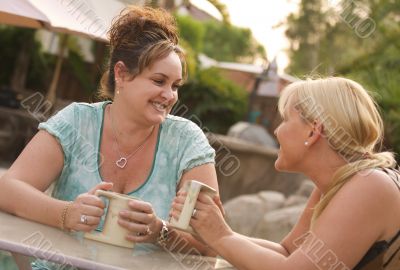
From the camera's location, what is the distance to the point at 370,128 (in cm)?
184

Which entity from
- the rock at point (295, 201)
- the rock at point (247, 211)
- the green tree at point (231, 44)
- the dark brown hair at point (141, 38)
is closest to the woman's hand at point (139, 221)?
the dark brown hair at point (141, 38)

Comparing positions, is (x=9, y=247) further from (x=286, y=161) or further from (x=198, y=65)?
(x=198, y=65)

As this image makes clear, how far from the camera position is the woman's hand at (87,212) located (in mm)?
1981

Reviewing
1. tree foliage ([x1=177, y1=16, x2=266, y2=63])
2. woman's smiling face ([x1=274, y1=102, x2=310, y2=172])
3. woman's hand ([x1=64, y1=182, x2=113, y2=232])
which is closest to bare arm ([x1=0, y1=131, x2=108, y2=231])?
woman's hand ([x1=64, y1=182, x2=113, y2=232])

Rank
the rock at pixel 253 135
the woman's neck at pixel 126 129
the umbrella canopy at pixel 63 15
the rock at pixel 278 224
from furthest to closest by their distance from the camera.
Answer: the rock at pixel 253 135 → the rock at pixel 278 224 → the umbrella canopy at pixel 63 15 → the woman's neck at pixel 126 129

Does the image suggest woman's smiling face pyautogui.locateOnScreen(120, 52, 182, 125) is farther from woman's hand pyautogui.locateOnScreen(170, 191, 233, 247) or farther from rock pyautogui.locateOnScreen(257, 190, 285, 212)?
rock pyautogui.locateOnScreen(257, 190, 285, 212)

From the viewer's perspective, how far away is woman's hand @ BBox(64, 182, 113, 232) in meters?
1.98

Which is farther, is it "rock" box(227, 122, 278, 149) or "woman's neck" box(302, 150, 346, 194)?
"rock" box(227, 122, 278, 149)

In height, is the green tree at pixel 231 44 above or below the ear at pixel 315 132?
below

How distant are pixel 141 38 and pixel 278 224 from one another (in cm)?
464

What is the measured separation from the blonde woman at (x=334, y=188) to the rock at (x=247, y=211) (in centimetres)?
566

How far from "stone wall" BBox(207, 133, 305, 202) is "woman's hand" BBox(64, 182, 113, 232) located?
745 cm

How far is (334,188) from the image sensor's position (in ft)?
6.01

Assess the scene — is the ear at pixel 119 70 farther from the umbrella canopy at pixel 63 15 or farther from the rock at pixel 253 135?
the rock at pixel 253 135
